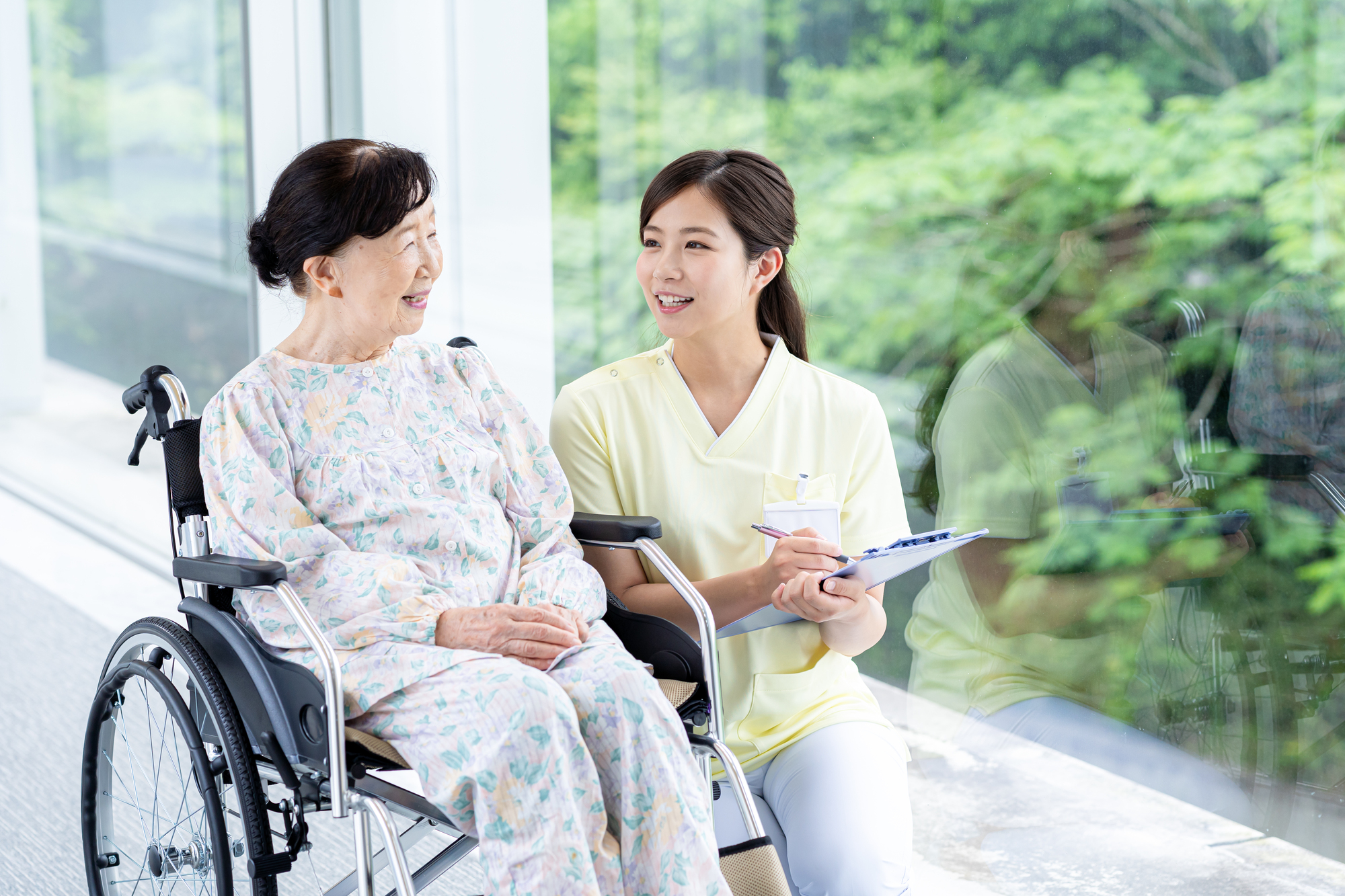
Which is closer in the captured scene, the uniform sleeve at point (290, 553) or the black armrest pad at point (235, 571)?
the black armrest pad at point (235, 571)

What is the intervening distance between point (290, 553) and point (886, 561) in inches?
28.9

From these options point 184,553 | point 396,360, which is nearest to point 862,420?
point 396,360

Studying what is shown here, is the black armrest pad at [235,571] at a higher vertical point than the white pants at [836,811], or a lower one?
higher

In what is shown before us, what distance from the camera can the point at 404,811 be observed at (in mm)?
1369

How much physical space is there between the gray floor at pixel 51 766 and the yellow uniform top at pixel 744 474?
76 cm

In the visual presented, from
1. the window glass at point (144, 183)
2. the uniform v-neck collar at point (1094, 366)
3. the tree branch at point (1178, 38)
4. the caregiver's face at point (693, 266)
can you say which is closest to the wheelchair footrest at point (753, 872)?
the caregiver's face at point (693, 266)

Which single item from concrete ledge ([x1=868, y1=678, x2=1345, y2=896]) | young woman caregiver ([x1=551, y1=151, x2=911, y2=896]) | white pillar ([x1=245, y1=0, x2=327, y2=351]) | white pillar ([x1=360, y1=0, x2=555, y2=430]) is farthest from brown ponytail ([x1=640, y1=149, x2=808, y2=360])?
white pillar ([x1=245, y1=0, x2=327, y2=351])

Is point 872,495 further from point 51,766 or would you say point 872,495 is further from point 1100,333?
point 51,766

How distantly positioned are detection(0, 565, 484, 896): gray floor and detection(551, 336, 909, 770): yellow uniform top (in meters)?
0.76

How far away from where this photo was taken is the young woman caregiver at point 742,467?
165cm

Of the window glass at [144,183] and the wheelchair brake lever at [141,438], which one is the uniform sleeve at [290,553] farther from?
the window glass at [144,183]

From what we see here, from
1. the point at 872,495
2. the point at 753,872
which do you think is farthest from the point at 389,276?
the point at 753,872

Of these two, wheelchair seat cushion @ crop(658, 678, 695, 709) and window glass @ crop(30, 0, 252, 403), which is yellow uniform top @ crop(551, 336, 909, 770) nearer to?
wheelchair seat cushion @ crop(658, 678, 695, 709)

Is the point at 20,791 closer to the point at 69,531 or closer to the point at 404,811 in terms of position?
the point at 404,811
